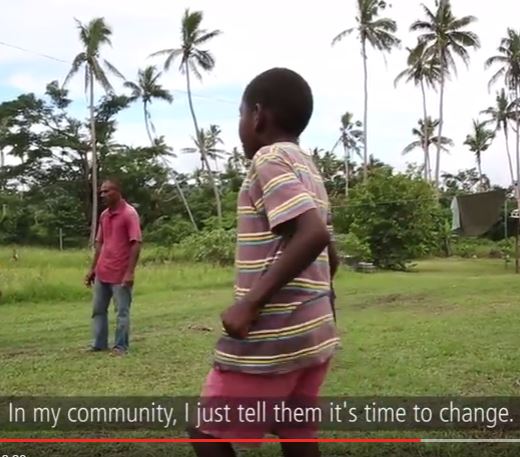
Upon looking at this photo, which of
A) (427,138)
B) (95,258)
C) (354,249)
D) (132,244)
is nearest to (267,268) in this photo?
(132,244)

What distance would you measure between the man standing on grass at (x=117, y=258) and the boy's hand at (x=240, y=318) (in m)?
4.56

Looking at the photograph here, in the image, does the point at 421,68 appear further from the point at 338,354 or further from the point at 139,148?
the point at 338,354

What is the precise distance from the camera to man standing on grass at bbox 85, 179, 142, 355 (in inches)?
248

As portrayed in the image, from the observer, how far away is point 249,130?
1.99 m

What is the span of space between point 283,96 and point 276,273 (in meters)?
0.46

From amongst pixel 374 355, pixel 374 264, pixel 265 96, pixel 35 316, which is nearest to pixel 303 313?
pixel 265 96

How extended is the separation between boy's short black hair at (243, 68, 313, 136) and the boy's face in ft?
0.06

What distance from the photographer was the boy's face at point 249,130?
1983 millimetres

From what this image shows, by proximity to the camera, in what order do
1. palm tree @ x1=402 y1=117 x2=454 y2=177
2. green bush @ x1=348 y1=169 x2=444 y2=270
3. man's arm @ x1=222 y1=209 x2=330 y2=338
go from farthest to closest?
palm tree @ x1=402 y1=117 x2=454 y2=177 → green bush @ x1=348 y1=169 x2=444 y2=270 → man's arm @ x1=222 y1=209 x2=330 y2=338

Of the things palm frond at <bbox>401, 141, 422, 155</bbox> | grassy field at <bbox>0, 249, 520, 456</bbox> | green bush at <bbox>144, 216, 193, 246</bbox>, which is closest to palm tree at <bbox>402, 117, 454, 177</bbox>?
palm frond at <bbox>401, 141, 422, 155</bbox>

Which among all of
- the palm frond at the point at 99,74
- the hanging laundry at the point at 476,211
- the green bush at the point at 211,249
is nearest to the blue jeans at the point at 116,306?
the hanging laundry at the point at 476,211

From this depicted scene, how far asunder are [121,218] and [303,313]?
4.61 metres

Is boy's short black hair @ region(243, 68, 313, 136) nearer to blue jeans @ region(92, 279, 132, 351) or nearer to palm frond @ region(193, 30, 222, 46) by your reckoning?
blue jeans @ region(92, 279, 132, 351)

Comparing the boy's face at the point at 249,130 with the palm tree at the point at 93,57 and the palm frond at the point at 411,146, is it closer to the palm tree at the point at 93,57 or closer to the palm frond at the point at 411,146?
the palm tree at the point at 93,57
